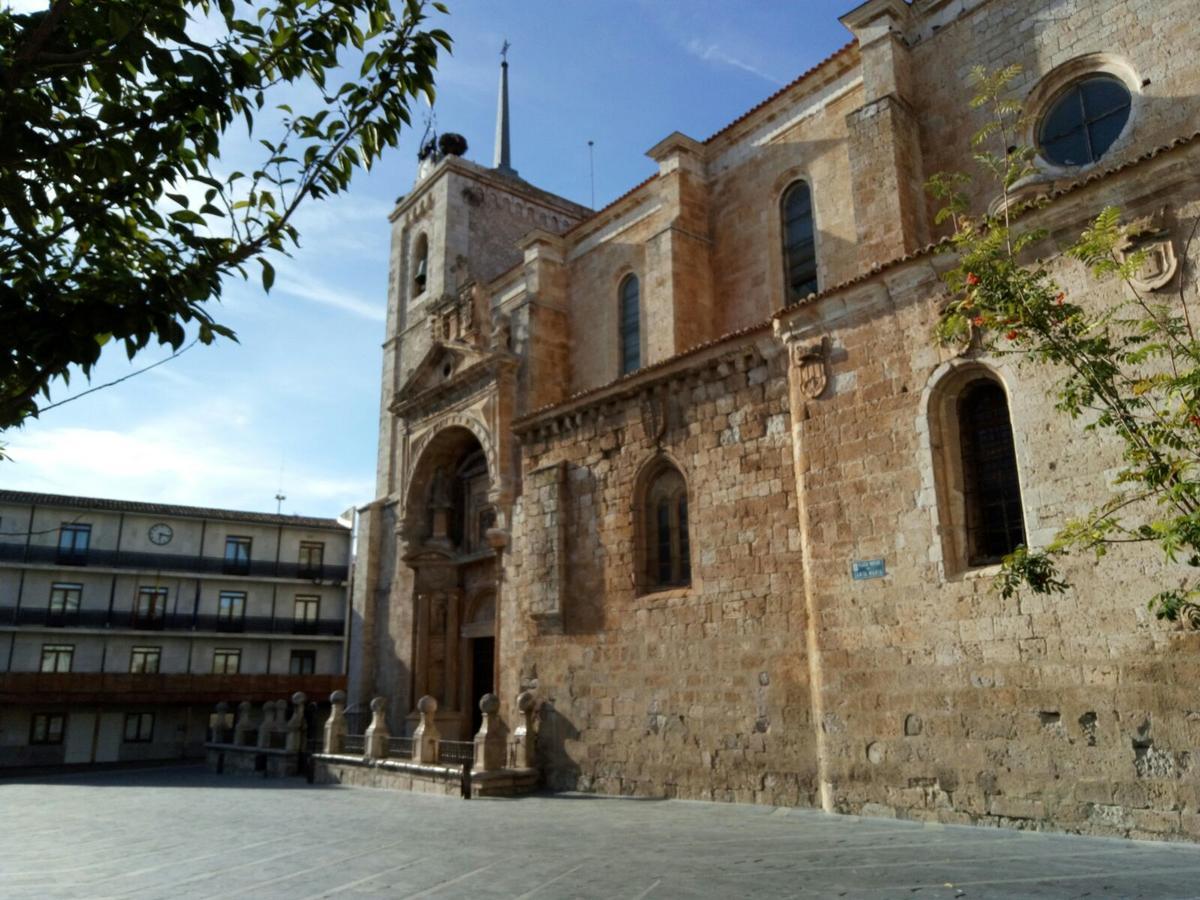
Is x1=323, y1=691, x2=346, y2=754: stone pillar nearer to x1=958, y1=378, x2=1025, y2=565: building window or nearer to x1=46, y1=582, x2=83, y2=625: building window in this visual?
x1=958, y1=378, x2=1025, y2=565: building window

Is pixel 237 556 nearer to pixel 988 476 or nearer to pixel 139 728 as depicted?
pixel 139 728

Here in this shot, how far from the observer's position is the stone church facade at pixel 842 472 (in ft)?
26.0

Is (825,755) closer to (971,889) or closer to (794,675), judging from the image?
(794,675)

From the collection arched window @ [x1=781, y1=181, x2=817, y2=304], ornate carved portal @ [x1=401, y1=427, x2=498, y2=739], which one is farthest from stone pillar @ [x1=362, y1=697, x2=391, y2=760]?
arched window @ [x1=781, y1=181, x2=817, y2=304]

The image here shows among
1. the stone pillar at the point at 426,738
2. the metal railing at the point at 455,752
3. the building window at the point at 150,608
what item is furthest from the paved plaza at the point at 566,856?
the building window at the point at 150,608

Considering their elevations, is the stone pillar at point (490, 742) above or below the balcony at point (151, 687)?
below

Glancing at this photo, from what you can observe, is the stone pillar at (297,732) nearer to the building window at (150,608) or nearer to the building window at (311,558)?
the building window at (150,608)

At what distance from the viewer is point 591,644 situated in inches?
522

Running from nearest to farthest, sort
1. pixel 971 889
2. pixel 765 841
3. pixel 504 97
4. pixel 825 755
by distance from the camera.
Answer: pixel 971 889, pixel 765 841, pixel 825 755, pixel 504 97

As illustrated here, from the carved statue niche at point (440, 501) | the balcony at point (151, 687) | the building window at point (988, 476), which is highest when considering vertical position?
the carved statue niche at point (440, 501)

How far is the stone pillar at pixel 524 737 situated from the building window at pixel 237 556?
2425 centimetres

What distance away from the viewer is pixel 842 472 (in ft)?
32.7

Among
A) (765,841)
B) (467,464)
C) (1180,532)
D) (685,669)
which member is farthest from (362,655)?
(1180,532)

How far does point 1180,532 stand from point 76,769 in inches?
1179
